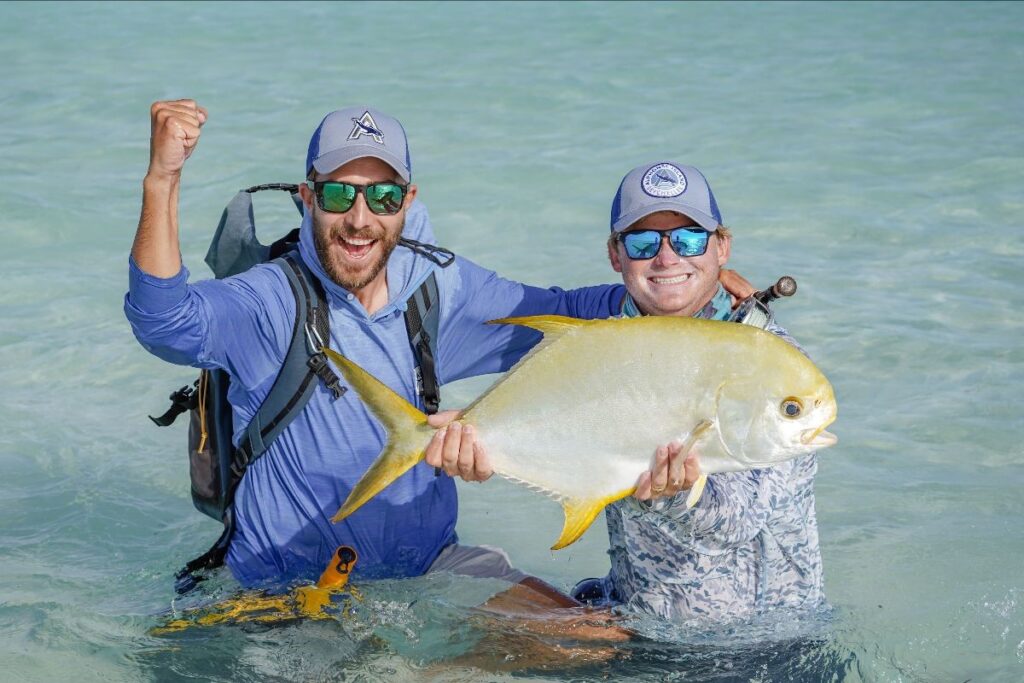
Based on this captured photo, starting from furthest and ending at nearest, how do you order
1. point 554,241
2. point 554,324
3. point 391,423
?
point 554,241
point 391,423
point 554,324

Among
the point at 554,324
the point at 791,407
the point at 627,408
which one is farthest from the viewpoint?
the point at 554,324

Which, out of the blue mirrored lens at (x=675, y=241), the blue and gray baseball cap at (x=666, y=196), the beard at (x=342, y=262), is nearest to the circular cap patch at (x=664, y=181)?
the blue and gray baseball cap at (x=666, y=196)

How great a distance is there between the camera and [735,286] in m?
4.14

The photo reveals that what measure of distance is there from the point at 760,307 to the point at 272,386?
1686 mm

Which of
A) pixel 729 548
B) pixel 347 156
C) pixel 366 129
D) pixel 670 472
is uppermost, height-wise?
pixel 366 129

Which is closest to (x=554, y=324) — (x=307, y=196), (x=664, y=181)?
(x=664, y=181)

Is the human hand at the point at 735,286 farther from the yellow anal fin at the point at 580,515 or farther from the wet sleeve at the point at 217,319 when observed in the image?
the wet sleeve at the point at 217,319

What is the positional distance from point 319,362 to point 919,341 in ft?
15.2

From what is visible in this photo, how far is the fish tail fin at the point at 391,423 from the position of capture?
12.2ft

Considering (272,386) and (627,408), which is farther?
(272,386)

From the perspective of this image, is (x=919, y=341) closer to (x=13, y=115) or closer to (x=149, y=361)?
(x=149, y=361)

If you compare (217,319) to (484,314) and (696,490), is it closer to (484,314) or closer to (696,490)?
(484,314)

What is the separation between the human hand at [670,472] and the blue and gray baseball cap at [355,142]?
1545 millimetres

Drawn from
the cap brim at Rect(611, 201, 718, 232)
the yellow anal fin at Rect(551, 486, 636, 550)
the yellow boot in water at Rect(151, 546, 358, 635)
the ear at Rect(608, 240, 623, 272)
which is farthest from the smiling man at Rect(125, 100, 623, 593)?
the yellow anal fin at Rect(551, 486, 636, 550)
